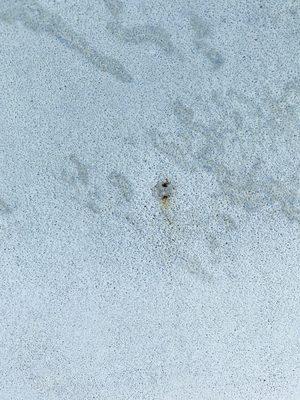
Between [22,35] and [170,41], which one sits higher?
[170,41]

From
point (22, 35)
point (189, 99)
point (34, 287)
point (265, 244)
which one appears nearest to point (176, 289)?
point (265, 244)

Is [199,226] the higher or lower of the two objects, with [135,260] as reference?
higher

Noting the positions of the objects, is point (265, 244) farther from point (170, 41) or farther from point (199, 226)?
point (170, 41)

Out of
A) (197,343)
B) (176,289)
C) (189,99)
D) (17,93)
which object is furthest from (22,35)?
(197,343)

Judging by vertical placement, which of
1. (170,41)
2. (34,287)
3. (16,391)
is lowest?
(16,391)

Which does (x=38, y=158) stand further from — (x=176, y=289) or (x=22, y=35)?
(x=176, y=289)

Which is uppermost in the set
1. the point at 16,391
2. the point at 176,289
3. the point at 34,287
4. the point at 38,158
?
the point at 38,158
